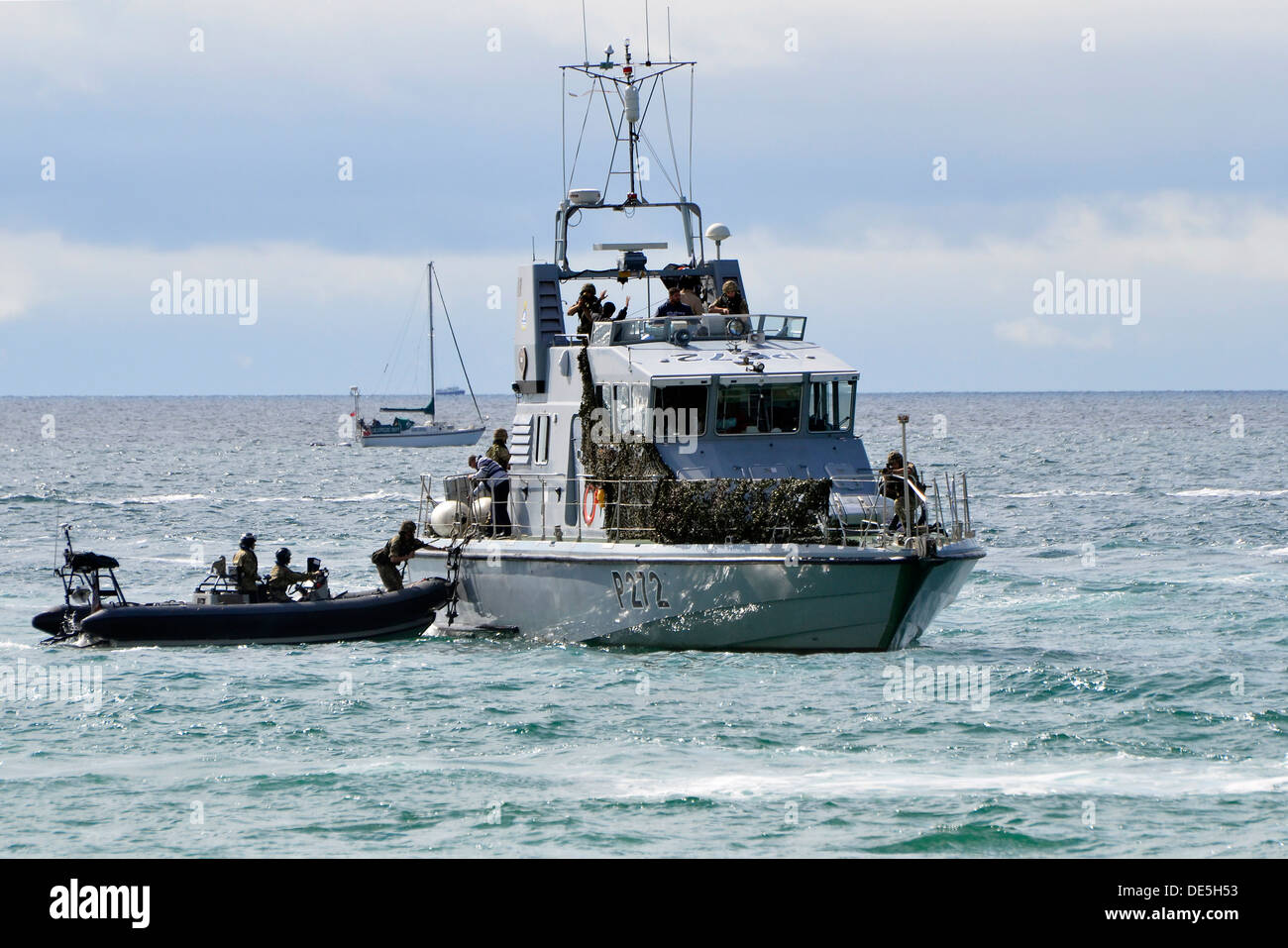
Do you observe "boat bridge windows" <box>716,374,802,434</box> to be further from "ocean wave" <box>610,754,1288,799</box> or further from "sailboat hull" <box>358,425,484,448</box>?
"sailboat hull" <box>358,425,484,448</box>

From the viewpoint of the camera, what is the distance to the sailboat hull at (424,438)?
11525 centimetres

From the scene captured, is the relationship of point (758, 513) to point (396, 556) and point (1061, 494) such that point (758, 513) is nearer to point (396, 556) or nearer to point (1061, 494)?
point (396, 556)

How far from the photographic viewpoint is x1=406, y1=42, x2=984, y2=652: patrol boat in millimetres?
18859

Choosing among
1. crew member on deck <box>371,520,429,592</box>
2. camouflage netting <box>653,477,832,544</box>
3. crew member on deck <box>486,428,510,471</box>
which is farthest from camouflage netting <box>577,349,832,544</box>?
crew member on deck <box>371,520,429,592</box>

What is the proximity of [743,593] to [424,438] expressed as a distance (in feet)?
322

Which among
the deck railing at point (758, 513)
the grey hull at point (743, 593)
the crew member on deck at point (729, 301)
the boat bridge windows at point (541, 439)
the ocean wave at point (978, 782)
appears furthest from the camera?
the boat bridge windows at point (541, 439)

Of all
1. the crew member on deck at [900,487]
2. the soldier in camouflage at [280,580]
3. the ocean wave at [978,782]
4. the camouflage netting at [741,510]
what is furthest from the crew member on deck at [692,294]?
the ocean wave at [978,782]

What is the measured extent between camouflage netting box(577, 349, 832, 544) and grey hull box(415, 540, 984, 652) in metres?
0.32

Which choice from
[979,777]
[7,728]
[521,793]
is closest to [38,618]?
[7,728]

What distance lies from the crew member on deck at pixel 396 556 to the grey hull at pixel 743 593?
9.81 feet

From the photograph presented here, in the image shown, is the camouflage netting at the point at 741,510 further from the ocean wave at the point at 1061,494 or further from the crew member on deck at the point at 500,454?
the ocean wave at the point at 1061,494

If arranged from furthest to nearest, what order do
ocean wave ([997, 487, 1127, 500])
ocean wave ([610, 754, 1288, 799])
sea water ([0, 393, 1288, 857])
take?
ocean wave ([997, 487, 1127, 500]), ocean wave ([610, 754, 1288, 799]), sea water ([0, 393, 1288, 857])
